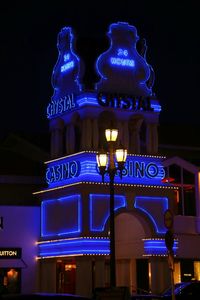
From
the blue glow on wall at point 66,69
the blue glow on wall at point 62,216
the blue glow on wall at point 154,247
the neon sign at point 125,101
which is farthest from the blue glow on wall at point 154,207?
the blue glow on wall at point 66,69

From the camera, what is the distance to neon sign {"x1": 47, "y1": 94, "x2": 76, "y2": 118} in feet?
120

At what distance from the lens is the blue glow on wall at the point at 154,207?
3647 cm

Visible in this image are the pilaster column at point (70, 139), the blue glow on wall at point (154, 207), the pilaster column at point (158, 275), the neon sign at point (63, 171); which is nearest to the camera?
the neon sign at point (63, 171)

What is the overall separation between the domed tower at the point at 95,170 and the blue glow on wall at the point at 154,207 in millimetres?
52

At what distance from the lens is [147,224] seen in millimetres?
36781

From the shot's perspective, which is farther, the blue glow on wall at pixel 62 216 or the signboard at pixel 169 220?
the blue glow on wall at pixel 62 216

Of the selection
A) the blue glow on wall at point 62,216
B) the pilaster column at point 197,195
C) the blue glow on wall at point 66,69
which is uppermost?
the blue glow on wall at point 66,69

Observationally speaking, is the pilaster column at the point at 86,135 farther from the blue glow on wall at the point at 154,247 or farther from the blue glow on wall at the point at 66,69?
the blue glow on wall at the point at 154,247

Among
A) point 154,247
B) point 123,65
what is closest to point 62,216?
point 154,247

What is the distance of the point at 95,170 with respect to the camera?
35.1m

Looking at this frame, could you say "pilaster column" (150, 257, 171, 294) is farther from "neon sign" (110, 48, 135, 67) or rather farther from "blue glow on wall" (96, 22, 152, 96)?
"neon sign" (110, 48, 135, 67)

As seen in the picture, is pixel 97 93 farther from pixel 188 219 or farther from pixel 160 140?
pixel 160 140

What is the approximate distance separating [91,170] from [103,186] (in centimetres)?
102

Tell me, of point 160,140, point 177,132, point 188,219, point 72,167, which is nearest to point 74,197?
point 72,167
